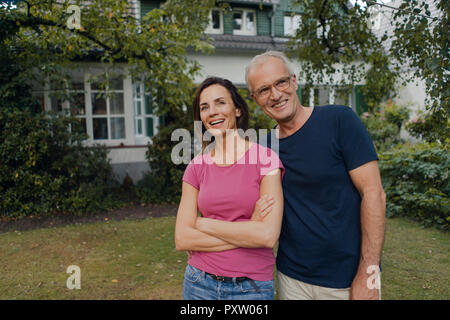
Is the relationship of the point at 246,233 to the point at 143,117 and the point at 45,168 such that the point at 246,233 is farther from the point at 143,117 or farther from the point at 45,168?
the point at 143,117

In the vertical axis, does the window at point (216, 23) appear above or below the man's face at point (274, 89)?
above

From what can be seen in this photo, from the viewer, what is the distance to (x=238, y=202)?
2002mm

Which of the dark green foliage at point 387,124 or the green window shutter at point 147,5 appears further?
the dark green foliage at point 387,124

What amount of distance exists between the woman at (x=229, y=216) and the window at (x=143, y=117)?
383 inches

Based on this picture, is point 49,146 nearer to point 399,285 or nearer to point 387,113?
point 399,285

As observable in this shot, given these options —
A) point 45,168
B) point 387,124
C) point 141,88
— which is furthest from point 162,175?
point 387,124

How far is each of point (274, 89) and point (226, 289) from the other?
114cm

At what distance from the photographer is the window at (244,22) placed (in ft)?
46.4

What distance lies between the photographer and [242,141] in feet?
7.14

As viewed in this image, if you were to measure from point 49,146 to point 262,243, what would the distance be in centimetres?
701

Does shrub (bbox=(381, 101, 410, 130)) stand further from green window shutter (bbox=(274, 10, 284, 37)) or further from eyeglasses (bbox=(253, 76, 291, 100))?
eyeglasses (bbox=(253, 76, 291, 100))

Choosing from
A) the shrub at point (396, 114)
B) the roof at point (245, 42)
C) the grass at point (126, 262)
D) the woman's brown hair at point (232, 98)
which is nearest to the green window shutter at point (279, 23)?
the roof at point (245, 42)

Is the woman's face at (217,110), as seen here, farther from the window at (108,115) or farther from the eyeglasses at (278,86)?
the window at (108,115)
